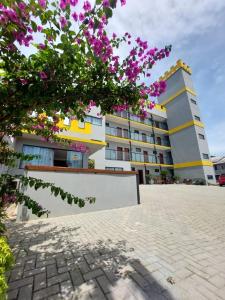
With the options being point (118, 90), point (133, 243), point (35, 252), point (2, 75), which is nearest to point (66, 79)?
point (118, 90)

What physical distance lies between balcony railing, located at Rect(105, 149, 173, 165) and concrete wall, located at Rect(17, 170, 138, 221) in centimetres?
1050

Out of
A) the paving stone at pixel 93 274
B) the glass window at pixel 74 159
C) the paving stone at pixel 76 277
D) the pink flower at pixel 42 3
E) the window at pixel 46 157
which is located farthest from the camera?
the glass window at pixel 74 159

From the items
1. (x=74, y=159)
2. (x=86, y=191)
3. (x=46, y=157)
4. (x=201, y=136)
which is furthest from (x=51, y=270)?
(x=201, y=136)

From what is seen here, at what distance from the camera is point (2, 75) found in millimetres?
2252

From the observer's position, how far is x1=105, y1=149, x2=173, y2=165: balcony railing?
18.7 meters

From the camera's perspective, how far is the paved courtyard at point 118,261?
6.38ft

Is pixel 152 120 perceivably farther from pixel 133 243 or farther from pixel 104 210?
pixel 133 243

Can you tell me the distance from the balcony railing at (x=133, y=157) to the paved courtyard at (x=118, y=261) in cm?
1414

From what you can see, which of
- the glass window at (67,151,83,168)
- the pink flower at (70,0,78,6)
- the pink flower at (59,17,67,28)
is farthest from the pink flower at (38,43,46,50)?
the glass window at (67,151,83,168)

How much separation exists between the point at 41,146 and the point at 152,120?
21.6m

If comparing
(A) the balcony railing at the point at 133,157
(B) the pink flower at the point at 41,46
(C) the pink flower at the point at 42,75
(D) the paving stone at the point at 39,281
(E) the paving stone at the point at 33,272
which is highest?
(A) the balcony railing at the point at 133,157

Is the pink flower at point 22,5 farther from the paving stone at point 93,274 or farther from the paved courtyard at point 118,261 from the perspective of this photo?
the paving stone at point 93,274

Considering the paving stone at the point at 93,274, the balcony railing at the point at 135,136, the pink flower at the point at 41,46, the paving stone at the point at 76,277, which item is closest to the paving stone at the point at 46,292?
the paving stone at the point at 76,277

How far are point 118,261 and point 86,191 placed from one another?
4.12m
